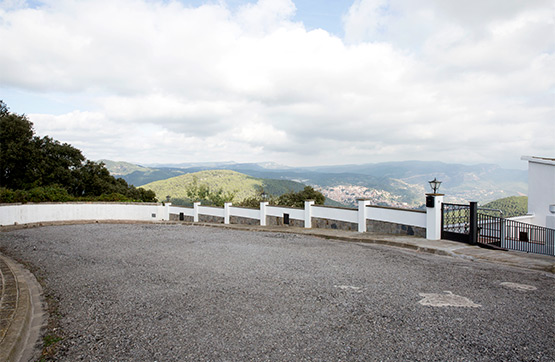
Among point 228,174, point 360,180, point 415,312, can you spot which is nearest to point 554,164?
point 415,312

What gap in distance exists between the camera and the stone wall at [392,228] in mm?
11897

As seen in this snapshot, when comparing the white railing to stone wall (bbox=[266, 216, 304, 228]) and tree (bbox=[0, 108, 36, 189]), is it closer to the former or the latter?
stone wall (bbox=[266, 216, 304, 228])

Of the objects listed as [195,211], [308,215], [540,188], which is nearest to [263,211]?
[308,215]

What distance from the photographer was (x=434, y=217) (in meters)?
11.3

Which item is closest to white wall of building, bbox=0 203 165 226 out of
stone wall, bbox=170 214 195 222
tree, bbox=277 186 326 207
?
stone wall, bbox=170 214 195 222

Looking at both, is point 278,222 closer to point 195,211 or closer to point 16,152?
point 195,211

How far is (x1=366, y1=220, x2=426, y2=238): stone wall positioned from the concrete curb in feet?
36.8

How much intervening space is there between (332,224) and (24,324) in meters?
12.6

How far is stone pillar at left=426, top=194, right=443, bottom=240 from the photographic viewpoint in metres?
11.2

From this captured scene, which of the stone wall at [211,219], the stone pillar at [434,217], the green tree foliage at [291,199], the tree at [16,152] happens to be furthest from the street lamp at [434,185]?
the tree at [16,152]

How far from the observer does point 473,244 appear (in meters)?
10.3

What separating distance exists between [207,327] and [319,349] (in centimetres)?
141

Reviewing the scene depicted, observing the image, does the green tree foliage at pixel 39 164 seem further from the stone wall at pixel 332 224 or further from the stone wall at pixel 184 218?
the stone wall at pixel 332 224

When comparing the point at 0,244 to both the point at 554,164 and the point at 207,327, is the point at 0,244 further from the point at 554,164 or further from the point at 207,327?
the point at 554,164
